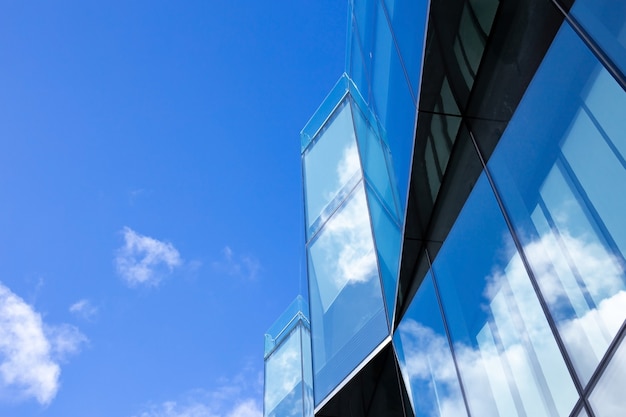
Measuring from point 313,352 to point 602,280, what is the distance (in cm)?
845

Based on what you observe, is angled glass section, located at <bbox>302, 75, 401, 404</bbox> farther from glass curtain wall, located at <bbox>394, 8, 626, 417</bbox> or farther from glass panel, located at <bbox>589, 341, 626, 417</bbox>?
glass panel, located at <bbox>589, 341, 626, 417</bbox>

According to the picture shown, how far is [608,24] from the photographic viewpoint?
3.84 metres

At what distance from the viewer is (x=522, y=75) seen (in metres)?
5.45

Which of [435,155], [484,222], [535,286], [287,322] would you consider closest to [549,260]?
[535,286]

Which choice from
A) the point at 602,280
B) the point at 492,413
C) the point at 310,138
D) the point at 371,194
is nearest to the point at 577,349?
the point at 602,280

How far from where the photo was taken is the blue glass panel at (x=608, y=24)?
370cm

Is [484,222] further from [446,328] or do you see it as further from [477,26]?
[477,26]

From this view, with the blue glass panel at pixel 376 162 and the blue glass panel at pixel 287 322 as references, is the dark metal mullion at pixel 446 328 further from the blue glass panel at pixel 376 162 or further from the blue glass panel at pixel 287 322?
the blue glass panel at pixel 287 322

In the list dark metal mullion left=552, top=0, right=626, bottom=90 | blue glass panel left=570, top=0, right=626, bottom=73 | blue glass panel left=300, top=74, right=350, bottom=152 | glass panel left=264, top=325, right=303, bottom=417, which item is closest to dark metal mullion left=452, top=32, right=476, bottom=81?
dark metal mullion left=552, top=0, right=626, bottom=90

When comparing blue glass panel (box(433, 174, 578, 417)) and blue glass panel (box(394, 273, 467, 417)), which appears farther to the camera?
blue glass panel (box(394, 273, 467, 417))

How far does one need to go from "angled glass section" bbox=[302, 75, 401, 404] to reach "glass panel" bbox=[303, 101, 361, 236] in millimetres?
29

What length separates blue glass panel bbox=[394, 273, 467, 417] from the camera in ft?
22.2

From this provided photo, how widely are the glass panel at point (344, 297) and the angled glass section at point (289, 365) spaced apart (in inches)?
114

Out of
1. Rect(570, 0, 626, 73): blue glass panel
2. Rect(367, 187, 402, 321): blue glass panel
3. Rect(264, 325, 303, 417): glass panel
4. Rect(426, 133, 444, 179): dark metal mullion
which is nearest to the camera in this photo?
Rect(570, 0, 626, 73): blue glass panel
